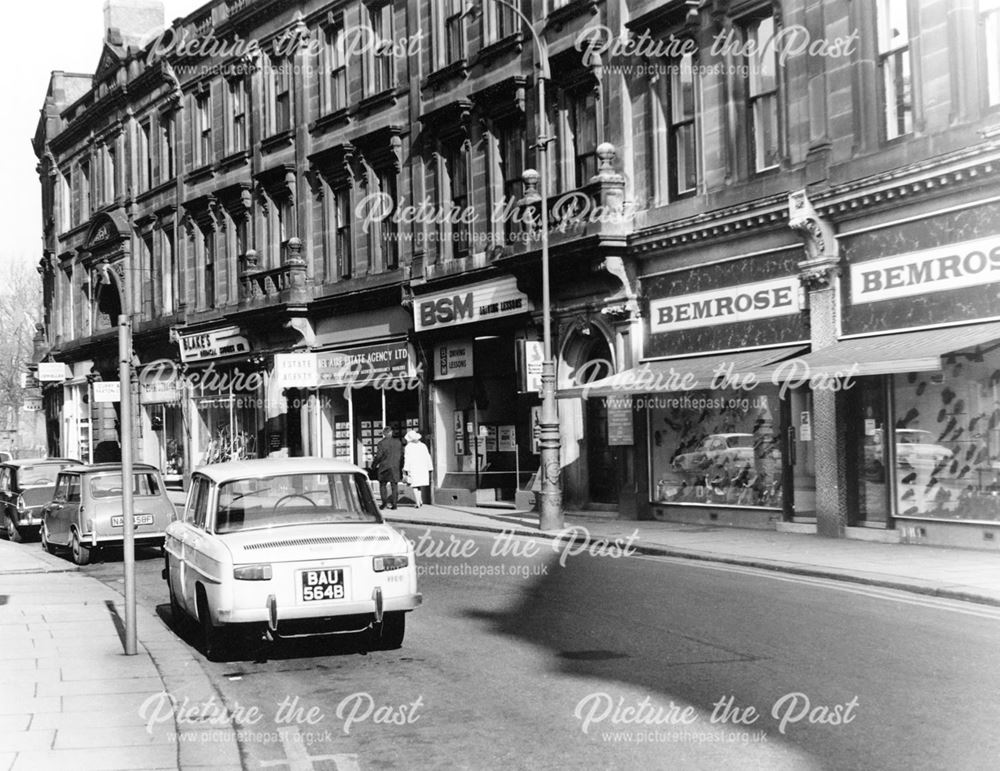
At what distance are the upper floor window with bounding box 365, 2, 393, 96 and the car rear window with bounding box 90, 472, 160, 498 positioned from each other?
1611 cm

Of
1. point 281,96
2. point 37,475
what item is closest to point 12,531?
point 37,475

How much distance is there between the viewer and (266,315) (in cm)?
3672

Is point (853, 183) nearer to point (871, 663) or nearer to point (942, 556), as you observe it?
point (942, 556)

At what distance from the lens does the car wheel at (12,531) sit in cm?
2411

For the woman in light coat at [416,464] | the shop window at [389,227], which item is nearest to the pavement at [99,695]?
the woman in light coat at [416,464]

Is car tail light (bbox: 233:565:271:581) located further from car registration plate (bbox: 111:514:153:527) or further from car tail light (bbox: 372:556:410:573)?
car registration plate (bbox: 111:514:153:527)

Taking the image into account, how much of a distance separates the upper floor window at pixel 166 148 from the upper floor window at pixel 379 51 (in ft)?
45.1

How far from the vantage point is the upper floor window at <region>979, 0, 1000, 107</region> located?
16719 mm

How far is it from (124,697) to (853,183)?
13.7m

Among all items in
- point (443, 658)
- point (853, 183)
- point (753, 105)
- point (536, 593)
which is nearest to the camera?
point (443, 658)

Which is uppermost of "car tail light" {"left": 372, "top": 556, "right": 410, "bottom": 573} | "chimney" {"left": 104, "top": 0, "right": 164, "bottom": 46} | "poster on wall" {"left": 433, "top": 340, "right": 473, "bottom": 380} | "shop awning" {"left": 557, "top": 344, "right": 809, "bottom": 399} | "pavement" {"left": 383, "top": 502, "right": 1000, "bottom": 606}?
"chimney" {"left": 104, "top": 0, "right": 164, "bottom": 46}

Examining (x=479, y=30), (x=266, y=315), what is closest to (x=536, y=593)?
(x=479, y=30)

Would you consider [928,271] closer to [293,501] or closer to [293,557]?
[293,501]

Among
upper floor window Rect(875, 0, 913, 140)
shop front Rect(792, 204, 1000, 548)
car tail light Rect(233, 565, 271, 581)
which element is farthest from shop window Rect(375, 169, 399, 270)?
car tail light Rect(233, 565, 271, 581)
